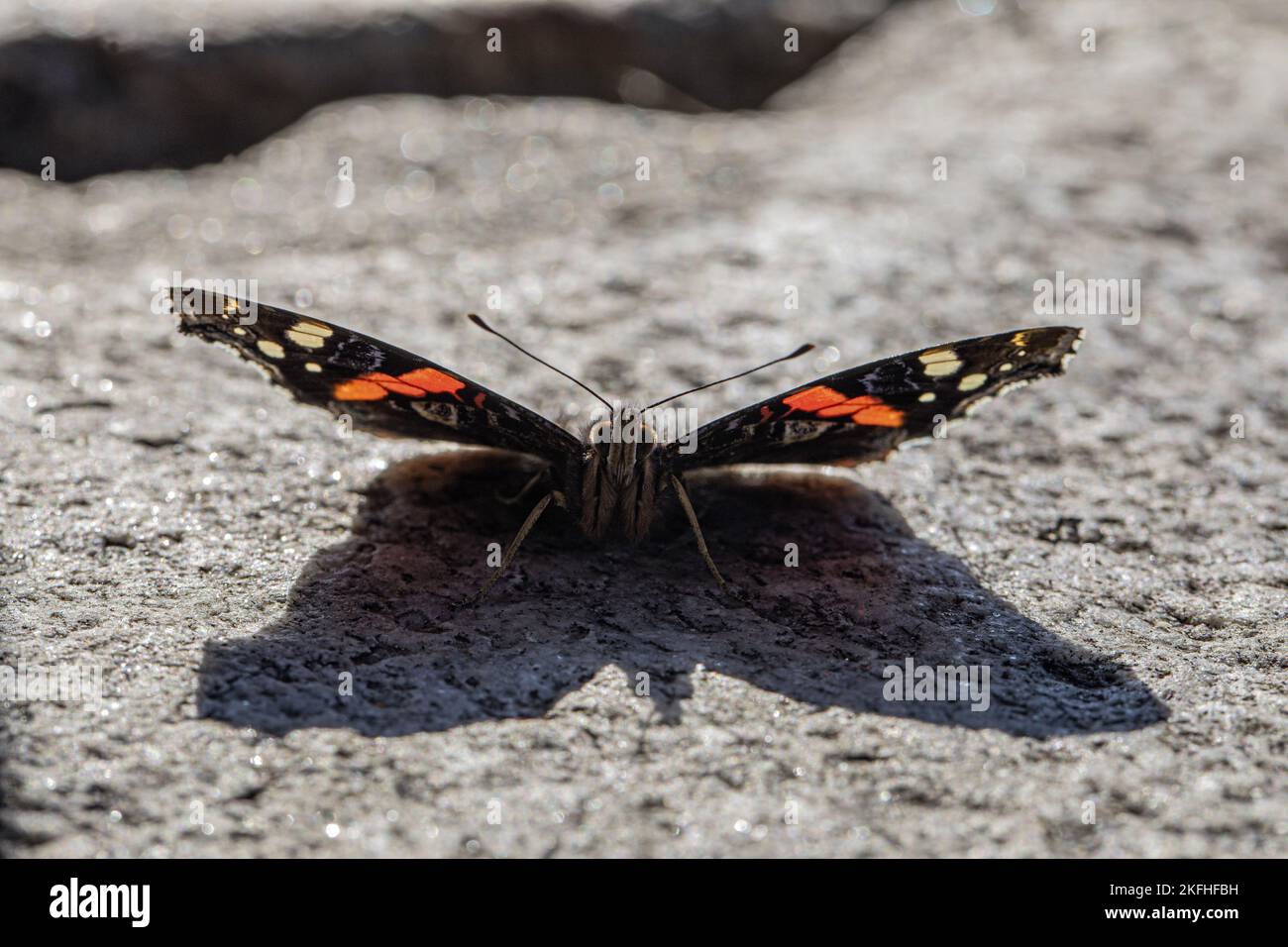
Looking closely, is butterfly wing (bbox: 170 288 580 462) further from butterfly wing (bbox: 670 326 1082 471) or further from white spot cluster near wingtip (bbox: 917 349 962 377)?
white spot cluster near wingtip (bbox: 917 349 962 377)

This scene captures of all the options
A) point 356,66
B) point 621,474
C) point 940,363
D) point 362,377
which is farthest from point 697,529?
point 356,66

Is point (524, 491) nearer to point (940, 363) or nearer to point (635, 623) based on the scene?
point (635, 623)

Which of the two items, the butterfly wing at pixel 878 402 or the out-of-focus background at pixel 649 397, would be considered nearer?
the out-of-focus background at pixel 649 397

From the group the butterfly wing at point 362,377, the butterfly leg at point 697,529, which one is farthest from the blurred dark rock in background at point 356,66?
the butterfly leg at point 697,529

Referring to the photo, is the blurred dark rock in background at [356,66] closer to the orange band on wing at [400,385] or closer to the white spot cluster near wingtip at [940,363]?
the orange band on wing at [400,385]

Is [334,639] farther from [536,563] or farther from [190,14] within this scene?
[190,14]
